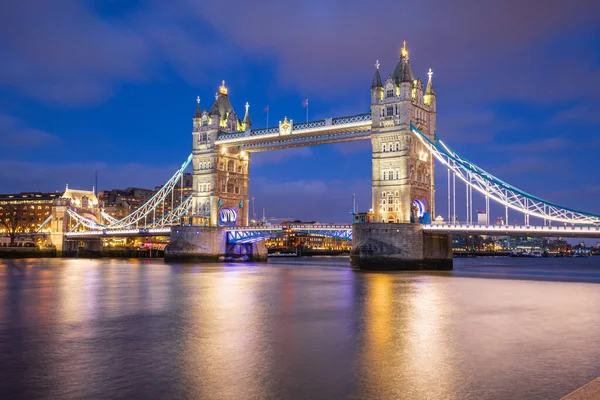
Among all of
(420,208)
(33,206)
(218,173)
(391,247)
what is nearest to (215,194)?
(218,173)

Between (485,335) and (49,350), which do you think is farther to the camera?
(485,335)

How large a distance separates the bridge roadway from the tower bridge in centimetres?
9

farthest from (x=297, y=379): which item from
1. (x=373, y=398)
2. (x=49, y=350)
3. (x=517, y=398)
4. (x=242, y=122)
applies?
(x=242, y=122)

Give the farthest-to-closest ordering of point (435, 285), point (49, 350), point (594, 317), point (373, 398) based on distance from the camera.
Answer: point (435, 285) → point (594, 317) → point (49, 350) → point (373, 398)

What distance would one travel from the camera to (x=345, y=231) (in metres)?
53.3

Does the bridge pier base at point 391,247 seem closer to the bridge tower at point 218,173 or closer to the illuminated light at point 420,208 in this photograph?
the illuminated light at point 420,208

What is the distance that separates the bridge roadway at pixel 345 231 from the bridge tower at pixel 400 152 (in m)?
3.92

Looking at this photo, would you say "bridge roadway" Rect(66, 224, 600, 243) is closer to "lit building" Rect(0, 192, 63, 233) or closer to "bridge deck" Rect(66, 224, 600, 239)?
"bridge deck" Rect(66, 224, 600, 239)

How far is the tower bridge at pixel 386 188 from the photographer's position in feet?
147

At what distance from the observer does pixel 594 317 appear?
1961cm

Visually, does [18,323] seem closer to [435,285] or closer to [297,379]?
[297,379]

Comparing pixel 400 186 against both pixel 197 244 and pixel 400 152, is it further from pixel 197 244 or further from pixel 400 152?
pixel 197 244

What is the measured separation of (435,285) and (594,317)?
13223 millimetres

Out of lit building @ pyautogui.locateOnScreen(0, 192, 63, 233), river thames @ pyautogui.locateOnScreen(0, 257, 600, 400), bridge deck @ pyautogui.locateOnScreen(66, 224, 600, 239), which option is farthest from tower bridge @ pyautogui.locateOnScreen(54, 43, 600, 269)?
lit building @ pyautogui.locateOnScreen(0, 192, 63, 233)
